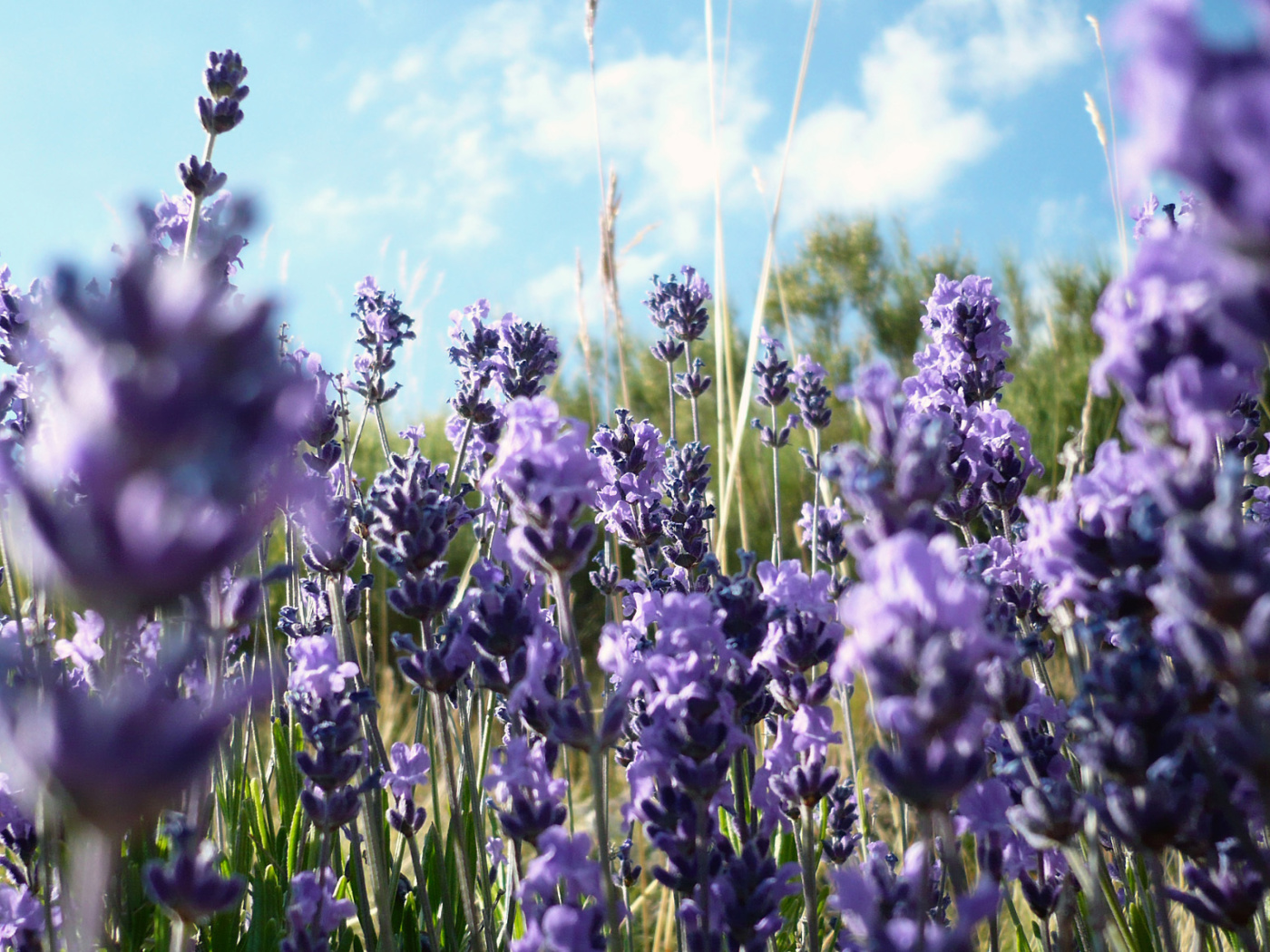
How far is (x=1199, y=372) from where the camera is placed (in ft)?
2.51

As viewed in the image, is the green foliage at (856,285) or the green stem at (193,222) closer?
the green stem at (193,222)

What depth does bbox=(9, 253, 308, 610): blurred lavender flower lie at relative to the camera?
58 cm

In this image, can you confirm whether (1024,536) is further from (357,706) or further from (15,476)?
(15,476)

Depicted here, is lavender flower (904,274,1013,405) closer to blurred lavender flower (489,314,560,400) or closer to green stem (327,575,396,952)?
blurred lavender flower (489,314,560,400)

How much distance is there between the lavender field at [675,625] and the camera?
2.02 feet

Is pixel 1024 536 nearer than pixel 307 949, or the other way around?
pixel 307 949

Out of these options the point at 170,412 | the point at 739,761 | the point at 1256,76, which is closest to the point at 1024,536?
the point at 739,761

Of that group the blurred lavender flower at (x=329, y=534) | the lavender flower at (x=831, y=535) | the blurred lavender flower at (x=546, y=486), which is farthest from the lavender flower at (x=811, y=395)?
the blurred lavender flower at (x=546, y=486)

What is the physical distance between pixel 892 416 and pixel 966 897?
44 cm

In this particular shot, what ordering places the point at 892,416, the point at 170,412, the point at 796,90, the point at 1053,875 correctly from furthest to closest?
the point at 796,90 → the point at 1053,875 → the point at 892,416 → the point at 170,412

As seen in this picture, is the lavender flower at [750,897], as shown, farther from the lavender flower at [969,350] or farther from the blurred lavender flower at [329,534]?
the lavender flower at [969,350]

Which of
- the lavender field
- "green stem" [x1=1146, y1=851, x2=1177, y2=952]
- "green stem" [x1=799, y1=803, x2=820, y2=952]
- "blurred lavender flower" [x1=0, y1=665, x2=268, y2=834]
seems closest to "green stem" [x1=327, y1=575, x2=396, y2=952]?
the lavender field

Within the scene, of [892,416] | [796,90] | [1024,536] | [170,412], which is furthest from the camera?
[796,90]

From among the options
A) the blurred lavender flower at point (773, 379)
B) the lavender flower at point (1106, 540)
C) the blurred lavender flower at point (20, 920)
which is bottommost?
the blurred lavender flower at point (20, 920)
